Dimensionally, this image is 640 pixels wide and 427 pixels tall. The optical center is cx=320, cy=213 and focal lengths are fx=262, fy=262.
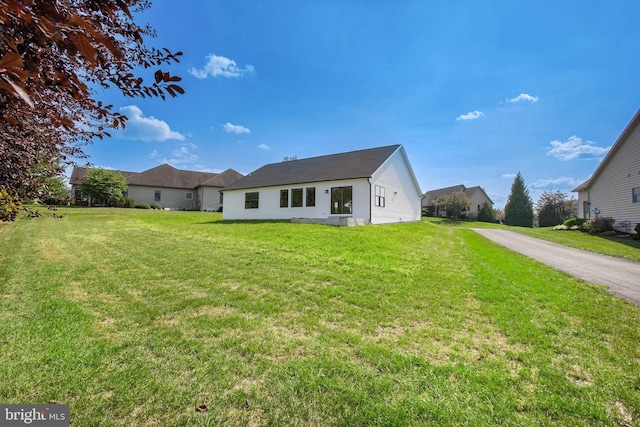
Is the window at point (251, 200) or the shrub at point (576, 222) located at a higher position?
the window at point (251, 200)

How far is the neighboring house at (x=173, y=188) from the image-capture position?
34.6 m

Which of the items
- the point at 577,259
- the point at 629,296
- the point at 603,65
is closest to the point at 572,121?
the point at 603,65

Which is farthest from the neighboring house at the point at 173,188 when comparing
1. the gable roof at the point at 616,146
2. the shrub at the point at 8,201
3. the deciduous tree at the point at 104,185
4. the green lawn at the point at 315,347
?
the gable roof at the point at 616,146

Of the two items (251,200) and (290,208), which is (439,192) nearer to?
(290,208)

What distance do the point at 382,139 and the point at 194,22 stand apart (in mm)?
21294

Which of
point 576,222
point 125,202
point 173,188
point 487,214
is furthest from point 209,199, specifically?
point 487,214

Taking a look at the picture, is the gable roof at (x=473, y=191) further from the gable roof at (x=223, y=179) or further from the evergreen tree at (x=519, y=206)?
the gable roof at (x=223, y=179)

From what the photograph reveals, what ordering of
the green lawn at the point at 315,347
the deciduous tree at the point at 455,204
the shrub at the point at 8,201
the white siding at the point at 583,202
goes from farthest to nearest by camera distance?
1. the deciduous tree at the point at 455,204
2. the white siding at the point at 583,202
3. the shrub at the point at 8,201
4. the green lawn at the point at 315,347

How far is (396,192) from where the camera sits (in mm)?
20469

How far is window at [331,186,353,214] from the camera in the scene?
17.2 metres

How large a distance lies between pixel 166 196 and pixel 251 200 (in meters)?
21.2

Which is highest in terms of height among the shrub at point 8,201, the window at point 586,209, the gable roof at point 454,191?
the gable roof at point 454,191

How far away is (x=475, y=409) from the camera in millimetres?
2088

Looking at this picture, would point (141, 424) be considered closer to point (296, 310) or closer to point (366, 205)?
point (296, 310)
